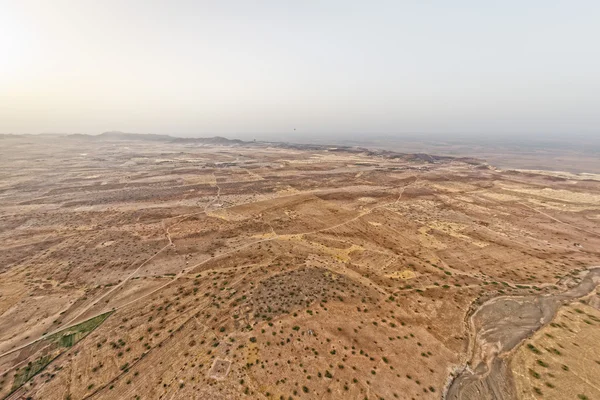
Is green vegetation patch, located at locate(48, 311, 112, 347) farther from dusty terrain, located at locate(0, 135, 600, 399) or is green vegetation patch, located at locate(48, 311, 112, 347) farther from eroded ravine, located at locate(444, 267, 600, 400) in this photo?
eroded ravine, located at locate(444, 267, 600, 400)

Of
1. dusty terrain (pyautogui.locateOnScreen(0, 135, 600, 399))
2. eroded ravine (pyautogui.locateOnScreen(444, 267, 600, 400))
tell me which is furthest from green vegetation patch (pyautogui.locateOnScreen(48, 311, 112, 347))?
eroded ravine (pyautogui.locateOnScreen(444, 267, 600, 400))

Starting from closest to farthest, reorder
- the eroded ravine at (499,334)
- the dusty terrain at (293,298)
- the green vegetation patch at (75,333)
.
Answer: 1. the eroded ravine at (499,334)
2. the dusty terrain at (293,298)
3. the green vegetation patch at (75,333)

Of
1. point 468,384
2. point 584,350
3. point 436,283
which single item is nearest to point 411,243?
Answer: point 436,283

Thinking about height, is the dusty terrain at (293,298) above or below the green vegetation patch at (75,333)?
above

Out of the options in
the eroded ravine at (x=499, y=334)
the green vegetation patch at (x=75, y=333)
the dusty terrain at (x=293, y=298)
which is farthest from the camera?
the green vegetation patch at (x=75, y=333)

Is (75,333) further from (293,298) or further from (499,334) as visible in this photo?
(499,334)

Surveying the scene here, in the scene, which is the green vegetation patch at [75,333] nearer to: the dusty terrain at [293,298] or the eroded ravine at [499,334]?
the dusty terrain at [293,298]

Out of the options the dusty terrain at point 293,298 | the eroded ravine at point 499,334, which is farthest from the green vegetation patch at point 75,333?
the eroded ravine at point 499,334
